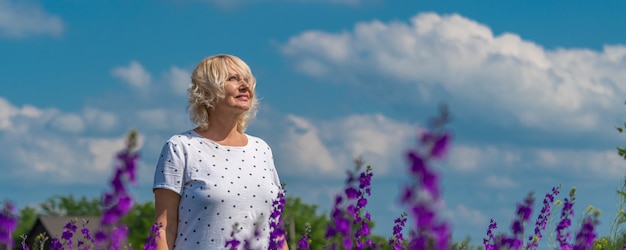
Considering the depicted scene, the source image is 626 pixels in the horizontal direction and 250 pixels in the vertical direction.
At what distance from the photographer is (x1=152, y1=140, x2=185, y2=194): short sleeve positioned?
536cm

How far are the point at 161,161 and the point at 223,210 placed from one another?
0.50m

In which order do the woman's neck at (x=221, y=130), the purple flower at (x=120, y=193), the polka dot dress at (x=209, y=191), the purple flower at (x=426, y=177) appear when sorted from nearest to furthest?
the purple flower at (x=426, y=177) → the purple flower at (x=120, y=193) → the polka dot dress at (x=209, y=191) → the woman's neck at (x=221, y=130)

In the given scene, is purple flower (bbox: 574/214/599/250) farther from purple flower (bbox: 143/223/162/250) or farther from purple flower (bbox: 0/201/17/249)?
purple flower (bbox: 0/201/17/249)

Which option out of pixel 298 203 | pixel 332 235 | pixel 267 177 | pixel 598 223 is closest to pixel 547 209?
pixel 598 223

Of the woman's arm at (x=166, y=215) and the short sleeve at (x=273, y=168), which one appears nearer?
the woman's arm at (x=166, y=215)

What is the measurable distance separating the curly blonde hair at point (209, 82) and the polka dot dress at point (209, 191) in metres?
0.16

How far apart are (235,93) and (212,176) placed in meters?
0.54

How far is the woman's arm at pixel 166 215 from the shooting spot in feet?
17.6

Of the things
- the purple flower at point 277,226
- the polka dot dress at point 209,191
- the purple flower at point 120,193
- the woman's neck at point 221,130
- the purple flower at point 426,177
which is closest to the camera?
the purple flower at point 426,177

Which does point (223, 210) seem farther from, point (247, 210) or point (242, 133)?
point (242, 133)

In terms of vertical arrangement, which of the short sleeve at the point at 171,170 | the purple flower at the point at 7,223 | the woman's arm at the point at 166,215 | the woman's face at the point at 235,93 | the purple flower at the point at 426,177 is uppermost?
the woman's face at the point at 235,93

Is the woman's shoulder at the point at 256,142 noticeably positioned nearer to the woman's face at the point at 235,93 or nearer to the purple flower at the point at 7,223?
the woman's face at the point at 235,93

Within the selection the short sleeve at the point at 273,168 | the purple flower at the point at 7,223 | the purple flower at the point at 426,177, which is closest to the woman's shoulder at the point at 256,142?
the short sleeve at the point at 273,168

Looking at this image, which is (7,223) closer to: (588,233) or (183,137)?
(183,137)
